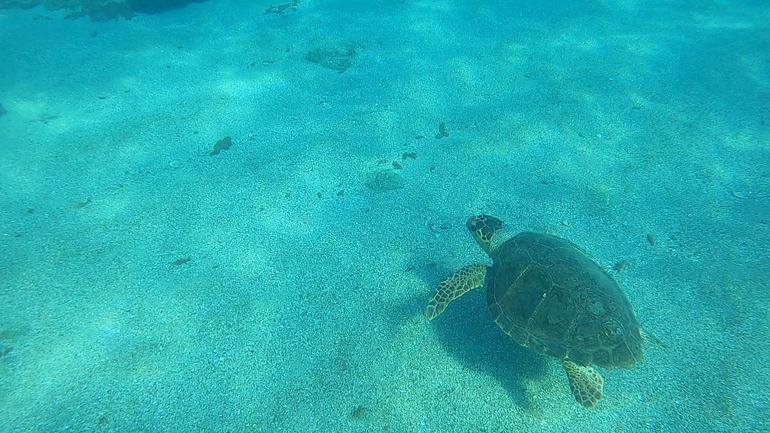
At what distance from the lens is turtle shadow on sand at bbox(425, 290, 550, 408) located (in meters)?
3.38

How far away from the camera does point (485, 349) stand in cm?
357

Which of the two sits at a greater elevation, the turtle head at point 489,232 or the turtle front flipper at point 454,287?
the turtle head at point 489,232

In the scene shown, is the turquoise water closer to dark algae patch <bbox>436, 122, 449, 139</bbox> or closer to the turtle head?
dark algae patch <bbox>436, 122, 449, 139</bbox>

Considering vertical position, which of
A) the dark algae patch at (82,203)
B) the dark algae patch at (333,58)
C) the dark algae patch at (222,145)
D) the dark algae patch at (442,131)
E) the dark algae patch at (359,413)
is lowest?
the dark algae patch at (82,203)

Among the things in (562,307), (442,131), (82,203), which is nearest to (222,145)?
(82,203)

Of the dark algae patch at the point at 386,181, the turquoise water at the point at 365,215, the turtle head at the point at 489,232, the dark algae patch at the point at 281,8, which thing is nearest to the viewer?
the turquoise water at the point at 365,215

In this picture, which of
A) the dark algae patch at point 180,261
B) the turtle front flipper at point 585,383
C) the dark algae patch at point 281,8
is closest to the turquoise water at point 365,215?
the dark algae patch at point 180,261

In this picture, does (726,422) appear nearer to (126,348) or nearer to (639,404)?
(639,404)

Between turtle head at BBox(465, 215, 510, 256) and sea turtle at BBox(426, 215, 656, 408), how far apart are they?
1.08 ft

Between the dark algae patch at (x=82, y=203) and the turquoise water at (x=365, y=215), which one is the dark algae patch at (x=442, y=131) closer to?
the turquoise water at (x=365, y=215)

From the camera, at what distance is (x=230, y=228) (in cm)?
487

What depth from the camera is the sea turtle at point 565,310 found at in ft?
9.30

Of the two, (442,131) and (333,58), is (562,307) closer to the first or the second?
(442,131)

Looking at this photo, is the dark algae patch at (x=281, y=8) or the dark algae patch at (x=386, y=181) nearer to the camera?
the dark algae patch at (x=386, y=181)
